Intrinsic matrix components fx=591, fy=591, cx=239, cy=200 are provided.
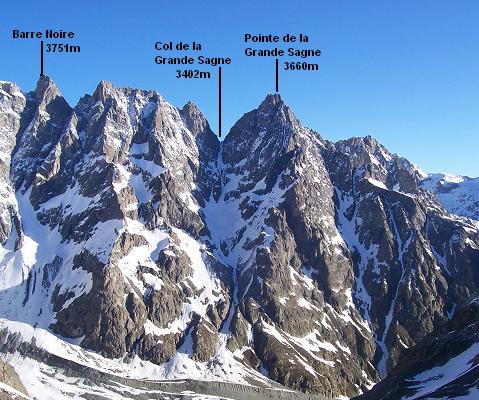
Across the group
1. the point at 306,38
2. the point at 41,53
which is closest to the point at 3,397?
the point at 41,53

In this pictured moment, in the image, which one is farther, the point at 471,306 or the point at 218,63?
the point at 471,306

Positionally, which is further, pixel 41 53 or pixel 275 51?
pixel 41 53

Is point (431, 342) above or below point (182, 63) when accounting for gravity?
below

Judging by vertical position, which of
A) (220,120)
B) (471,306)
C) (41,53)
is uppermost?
A: (41,53)

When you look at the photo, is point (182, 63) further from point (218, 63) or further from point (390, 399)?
point (390, 399)

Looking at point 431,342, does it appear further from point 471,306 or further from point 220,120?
point 220,120

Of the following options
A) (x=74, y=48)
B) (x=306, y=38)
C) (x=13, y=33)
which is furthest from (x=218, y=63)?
(x=13, y=33)

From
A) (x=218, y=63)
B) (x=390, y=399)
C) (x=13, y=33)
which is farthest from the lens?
(x=390, y=399)

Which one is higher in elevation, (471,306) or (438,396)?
(471,306)

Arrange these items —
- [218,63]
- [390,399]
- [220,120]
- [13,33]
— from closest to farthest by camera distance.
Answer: [13,33], [218,63], [390,399], [220,120]
